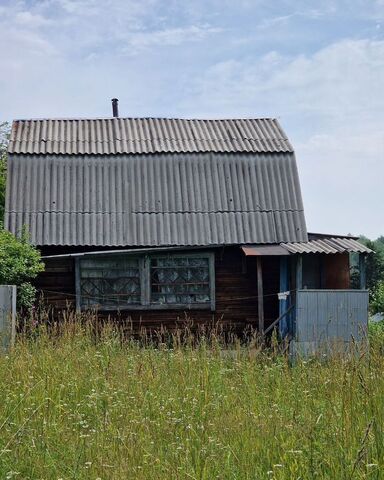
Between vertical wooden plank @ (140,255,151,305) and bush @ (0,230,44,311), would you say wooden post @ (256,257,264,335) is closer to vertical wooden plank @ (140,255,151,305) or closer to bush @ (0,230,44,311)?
vertical wooden plank @ (140,255,151,305)

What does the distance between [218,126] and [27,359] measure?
13.6 metres

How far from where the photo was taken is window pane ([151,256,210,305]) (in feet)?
55.0

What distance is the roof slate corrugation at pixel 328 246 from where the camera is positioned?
15.8 metres

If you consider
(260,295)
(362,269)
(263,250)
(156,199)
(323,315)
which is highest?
(156,199)

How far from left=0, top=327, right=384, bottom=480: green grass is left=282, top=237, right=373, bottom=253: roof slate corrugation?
7.75 metres

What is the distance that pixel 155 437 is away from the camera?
5.61 meters

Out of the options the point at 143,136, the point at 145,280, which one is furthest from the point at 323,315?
the point at 143,136

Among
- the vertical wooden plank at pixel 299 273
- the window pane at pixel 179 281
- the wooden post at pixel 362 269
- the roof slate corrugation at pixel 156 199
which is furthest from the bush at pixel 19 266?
the wooden post at pixel 362 269

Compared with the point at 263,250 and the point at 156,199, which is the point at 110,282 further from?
the point at 263,250

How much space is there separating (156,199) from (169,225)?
3.09ft

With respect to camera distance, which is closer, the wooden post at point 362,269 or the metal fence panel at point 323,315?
the metal fence panel at point 323,315

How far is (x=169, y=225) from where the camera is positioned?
17.4m

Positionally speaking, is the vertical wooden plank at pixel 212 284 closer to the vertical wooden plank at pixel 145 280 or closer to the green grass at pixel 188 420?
the vertical wooden plank at pixel 145 280

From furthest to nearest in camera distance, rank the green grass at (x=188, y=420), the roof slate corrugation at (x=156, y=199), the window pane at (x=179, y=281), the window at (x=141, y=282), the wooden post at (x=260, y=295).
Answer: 1. the roof slate corrugation at (x=156, y=199)
2. the window pane at (x=179, y=281)
3. the window at (x=141, y=282)
4. the wooden post at (x=260, y=295)
5. the green grass at (x=188, y=420)
